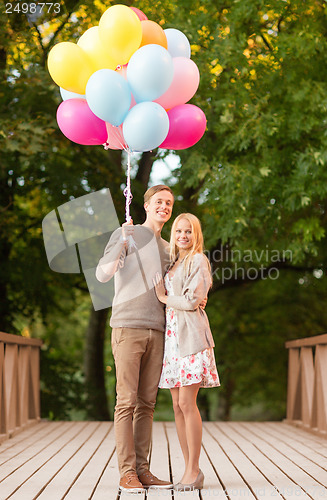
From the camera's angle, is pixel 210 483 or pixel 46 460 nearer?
pixel 210 483

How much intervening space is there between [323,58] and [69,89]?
13.8ft

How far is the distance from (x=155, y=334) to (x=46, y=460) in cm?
144

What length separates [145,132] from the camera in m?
3.59

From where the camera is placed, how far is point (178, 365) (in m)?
3.62

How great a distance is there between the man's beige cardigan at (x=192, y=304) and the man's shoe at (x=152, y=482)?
0.68 metres

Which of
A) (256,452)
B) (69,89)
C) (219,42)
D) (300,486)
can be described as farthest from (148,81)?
(219,42)

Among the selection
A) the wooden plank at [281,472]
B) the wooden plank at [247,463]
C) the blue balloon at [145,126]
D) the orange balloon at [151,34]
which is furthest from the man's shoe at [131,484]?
the orange balloon at [151,34]

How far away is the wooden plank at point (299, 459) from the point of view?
3734 millimetres

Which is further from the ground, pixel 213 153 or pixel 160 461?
pixel 213 153

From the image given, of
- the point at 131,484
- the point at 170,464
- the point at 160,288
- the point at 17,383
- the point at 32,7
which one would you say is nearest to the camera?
the point at 131,484

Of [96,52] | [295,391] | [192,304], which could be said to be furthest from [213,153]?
[192,304]

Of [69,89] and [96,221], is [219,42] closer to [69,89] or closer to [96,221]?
[96,221]

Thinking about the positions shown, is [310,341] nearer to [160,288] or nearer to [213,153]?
[213,153]

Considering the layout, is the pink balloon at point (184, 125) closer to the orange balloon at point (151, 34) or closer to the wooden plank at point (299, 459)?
the orange balloon at point (151, 34)
